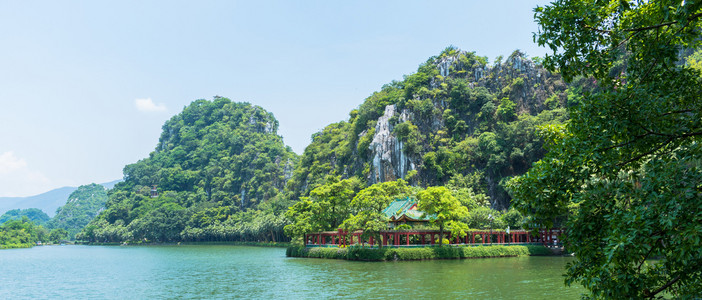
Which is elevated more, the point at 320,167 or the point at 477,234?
the point at 320,167

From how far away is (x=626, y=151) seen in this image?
271 inches

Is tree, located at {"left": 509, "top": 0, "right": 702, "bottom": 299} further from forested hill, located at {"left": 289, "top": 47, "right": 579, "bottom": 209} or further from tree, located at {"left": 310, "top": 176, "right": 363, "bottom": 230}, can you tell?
forested hill, located at {"left": 289, "top": 47, "right": 579, "bottom": 209}

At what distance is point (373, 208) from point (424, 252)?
674 centimetres

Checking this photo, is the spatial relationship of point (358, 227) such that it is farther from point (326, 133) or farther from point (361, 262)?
point (326, 133)

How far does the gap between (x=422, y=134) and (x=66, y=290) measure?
5308 cm

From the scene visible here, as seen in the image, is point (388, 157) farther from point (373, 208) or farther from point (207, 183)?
point (207, 183)

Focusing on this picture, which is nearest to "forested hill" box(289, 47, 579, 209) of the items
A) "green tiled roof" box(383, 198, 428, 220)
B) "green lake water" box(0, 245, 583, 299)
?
"green tiled roof" box(383, 198, 428, 220)

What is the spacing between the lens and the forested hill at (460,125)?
203 ft

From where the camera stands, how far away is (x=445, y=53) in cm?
8762

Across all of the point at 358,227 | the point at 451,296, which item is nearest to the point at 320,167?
the point at 358,227

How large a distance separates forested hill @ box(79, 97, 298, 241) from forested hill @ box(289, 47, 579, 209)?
63.9 ft

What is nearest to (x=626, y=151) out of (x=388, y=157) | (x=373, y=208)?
(x=373, y=208)

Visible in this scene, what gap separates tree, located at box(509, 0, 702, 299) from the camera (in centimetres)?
591

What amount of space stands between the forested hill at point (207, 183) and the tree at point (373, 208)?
94.0 feet
